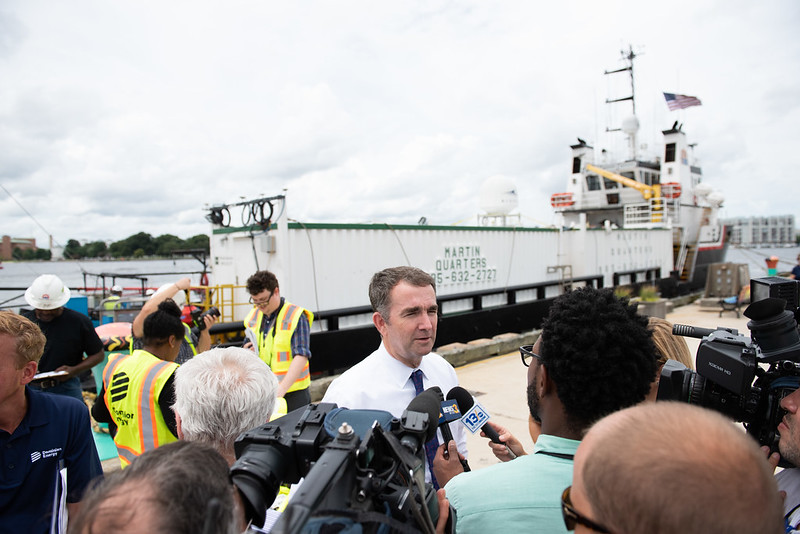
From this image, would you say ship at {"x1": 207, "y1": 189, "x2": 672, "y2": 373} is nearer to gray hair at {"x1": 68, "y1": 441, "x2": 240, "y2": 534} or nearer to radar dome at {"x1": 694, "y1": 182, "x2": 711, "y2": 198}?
gray hair at {"x1": 68, "y1": 441, "x2": 240, "y2": 534}

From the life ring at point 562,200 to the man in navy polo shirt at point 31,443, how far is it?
23.2m

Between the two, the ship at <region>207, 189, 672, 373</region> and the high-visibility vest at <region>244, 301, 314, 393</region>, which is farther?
the ship at <region>207, 189, 672, 373</region>

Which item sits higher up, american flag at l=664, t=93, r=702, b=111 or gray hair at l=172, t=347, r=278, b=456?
american flag at l=664, t=93, r=702, b=111

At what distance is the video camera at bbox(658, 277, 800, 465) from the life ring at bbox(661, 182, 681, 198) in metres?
20.6

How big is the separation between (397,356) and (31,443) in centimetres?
166

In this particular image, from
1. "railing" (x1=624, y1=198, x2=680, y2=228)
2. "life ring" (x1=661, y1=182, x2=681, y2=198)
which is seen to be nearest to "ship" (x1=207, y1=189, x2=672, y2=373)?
"railing" (x1=624, y1=198, x2=680, y2=228)

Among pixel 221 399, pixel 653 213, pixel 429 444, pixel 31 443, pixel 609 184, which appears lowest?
pixel 429 444

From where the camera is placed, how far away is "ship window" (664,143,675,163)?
848 inches

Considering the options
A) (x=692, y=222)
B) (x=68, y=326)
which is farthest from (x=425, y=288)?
(x=692, y=222)

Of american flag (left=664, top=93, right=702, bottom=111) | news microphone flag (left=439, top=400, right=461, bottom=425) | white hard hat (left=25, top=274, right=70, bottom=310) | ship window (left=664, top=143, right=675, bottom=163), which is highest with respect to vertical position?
american flag (left=664, top=93, right=702, bottom=111)

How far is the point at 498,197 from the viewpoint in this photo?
1507 cm

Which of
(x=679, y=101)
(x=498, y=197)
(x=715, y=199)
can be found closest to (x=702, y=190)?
(x=715, y=199)

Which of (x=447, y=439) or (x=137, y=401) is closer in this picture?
(x=447, y=439)

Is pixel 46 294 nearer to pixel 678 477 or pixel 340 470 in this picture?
pixel 340 470
